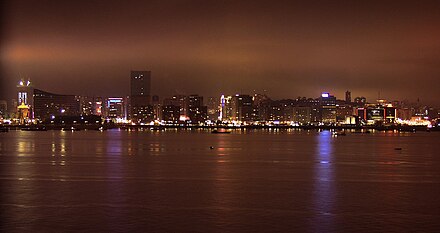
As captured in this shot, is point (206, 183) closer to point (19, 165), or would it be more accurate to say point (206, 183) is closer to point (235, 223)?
point (235, 223)

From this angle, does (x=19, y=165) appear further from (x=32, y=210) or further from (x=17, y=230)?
(x=17, y=230)

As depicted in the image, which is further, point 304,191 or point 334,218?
point 304,191

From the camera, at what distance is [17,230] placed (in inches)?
582

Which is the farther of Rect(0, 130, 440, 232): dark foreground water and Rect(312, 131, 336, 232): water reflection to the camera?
Rect(312, 131, 336, 232): water reflection

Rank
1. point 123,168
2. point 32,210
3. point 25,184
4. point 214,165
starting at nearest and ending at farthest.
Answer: point 32,210 < point 25,184 < point 123,168 < point 214,165

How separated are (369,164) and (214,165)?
9644 mm

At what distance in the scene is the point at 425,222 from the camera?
15938mm

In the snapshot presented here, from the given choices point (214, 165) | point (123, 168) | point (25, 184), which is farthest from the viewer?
point (214, 165)

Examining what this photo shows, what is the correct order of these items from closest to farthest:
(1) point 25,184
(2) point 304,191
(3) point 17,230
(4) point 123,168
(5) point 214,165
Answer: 1. (3) point 17,230
2. (2) point 304,191
3. (1) point 25,184
4. (4) point 123,168
5. (5) point 214,165

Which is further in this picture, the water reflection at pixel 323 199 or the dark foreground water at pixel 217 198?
the water reflection at pixel 323 199

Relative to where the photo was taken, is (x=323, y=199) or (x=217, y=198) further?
(x=323, y=199)

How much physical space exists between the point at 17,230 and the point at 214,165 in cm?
1959

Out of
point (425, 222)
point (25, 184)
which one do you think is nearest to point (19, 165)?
point (25, 184)

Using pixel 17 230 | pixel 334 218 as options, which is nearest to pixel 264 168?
pixel 334 218
